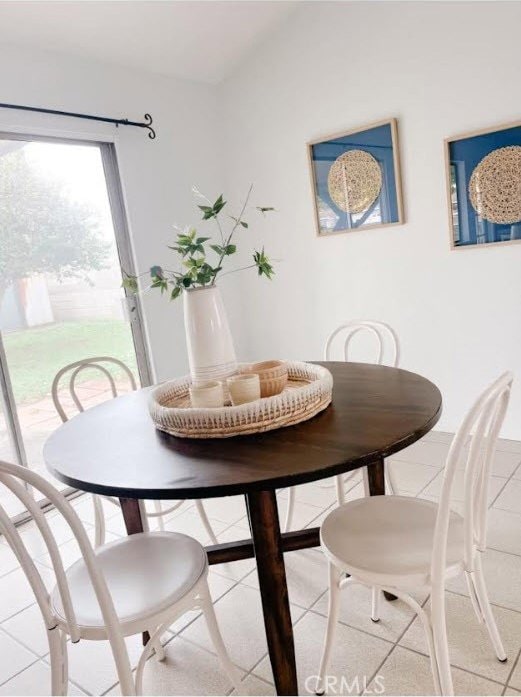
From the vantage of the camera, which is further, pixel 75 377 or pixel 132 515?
pixel 75 377

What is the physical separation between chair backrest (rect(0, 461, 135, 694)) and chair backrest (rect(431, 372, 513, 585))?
73 cm

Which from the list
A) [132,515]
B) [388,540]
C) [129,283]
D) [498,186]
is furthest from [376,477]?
[498,186]

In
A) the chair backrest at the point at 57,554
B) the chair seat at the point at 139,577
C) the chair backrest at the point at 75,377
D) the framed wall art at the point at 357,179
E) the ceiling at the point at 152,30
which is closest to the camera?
the chair backrest at the point at 57,554

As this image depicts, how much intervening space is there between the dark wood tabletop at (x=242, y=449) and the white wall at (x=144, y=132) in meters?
1.67

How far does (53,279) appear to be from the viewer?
281 cm

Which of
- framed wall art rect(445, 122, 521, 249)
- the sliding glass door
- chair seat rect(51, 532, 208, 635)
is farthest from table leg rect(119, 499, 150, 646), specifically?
framed wall art rect(445, 122, 521, 249)

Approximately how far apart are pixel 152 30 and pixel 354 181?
1.37m

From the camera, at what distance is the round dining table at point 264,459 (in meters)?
1.14

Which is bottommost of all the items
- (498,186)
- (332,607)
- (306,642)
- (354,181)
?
(306,642)

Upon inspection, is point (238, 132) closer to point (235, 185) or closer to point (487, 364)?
point (235, 185)

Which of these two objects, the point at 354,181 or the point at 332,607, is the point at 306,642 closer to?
the point at 332,607

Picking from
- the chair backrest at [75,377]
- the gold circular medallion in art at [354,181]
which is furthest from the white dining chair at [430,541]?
the gold circular medallion in art at [354,181]

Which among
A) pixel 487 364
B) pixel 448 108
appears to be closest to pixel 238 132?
pixel 448 108

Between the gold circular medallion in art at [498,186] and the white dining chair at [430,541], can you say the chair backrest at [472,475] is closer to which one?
the white dining chair at [430,541]
